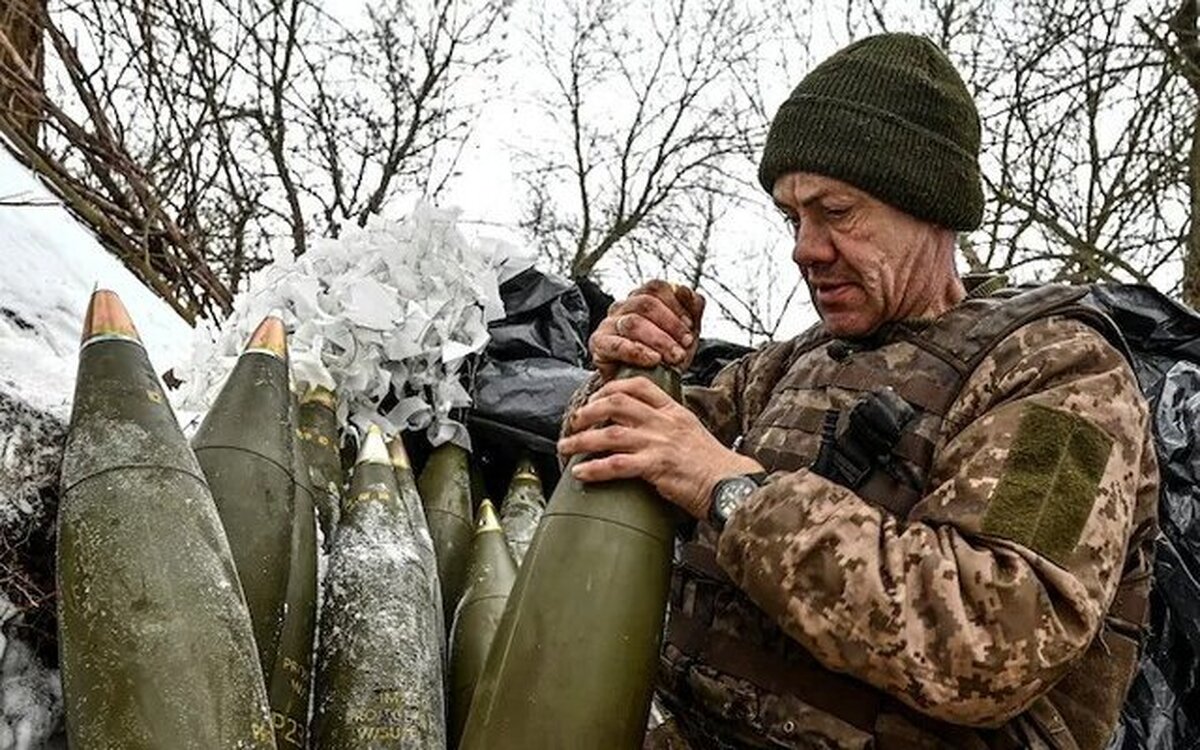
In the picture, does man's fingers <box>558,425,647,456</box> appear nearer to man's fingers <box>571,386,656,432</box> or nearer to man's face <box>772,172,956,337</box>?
man's fingers <box>571,386,656,432</box>

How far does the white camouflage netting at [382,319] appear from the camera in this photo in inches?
124

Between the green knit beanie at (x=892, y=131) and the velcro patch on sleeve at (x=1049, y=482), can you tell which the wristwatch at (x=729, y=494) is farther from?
the green knit beanie at (x=892, y=131)

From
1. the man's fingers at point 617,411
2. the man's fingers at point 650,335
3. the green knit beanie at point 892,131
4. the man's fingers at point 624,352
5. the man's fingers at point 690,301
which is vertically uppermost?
the green knit beanie at point 892,131

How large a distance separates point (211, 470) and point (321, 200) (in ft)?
26.3

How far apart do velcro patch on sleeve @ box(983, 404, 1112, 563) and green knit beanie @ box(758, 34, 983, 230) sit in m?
0.54

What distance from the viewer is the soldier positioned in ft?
4.87

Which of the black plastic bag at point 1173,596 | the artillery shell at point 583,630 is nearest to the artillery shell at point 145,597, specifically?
the artillery shell at point 583,630

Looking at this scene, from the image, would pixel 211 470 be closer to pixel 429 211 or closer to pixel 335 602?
pixel 335 602

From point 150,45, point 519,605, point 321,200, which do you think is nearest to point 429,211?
point 519,605

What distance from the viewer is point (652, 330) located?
6.65 feet

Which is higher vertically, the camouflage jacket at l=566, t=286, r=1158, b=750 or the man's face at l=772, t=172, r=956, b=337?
the man's face at l=772, t=172, r=956, b=337

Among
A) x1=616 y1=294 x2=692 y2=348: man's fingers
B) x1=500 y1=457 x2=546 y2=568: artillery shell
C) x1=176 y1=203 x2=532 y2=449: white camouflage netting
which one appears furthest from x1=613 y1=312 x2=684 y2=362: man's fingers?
x1=176 y1=203 x2=532 y2=449: white camouflage netting

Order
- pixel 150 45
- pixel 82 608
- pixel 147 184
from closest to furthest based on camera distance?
pixel 82 608
pixel 147 184
pixel 150 45

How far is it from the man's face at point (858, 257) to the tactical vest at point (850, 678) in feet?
0.20
